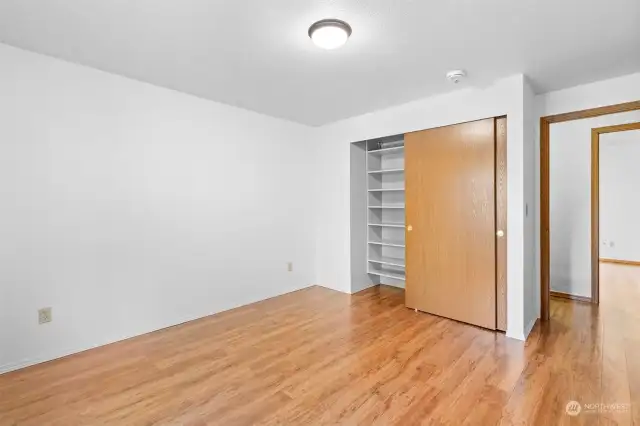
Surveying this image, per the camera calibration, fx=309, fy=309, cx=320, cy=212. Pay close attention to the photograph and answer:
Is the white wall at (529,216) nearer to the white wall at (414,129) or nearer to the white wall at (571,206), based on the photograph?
the white wall at (414,129)

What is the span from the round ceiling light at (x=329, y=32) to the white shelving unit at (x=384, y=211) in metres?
2.32

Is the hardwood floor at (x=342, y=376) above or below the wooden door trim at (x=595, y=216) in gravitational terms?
below

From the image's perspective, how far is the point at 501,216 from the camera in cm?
284

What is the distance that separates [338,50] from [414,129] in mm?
1464

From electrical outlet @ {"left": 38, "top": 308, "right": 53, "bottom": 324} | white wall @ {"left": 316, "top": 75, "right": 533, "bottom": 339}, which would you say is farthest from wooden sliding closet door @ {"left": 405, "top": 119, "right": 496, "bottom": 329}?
electrical outlet @ {"left": 38, "top": 308, "right": 53, "bottom": 324}

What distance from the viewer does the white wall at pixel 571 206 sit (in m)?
3.76

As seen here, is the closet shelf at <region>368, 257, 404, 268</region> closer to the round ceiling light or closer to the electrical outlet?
the round ceiling light

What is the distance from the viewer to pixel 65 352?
2467 millimetres

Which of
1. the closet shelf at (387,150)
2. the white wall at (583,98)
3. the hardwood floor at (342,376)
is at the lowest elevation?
the hardwood floor at (342,376)

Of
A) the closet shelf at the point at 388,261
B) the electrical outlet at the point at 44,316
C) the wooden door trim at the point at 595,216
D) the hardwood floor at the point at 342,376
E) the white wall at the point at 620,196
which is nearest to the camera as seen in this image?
the hardwood floor at the point at 342,376

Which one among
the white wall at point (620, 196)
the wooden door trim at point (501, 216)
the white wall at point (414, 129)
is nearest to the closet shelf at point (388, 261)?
the white wall at point (414, 129)

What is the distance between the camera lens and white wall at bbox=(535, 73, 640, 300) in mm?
2672

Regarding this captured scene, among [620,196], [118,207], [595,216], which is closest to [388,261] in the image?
[595,216]

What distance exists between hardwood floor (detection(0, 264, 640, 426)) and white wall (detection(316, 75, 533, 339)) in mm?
565
